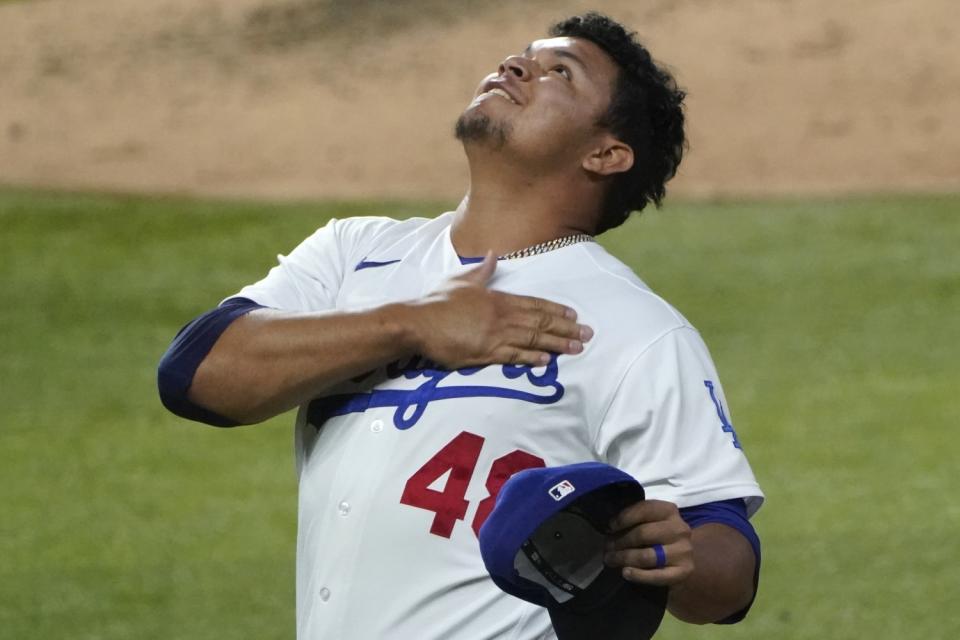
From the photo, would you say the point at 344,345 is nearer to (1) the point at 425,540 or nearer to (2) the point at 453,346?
(2) the point at 453,346

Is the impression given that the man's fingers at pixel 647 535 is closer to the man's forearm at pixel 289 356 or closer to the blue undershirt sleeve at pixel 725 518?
the blue undershirt sleeve at pixel 725 518

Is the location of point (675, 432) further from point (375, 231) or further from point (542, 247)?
point (375, 231)

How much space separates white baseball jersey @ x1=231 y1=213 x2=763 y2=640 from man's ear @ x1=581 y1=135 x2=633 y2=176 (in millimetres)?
298

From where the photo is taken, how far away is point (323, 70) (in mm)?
18969

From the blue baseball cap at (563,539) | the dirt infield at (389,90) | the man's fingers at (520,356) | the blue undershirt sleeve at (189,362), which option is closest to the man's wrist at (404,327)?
the man's fingers at (520,356)

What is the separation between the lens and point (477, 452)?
9.02ft

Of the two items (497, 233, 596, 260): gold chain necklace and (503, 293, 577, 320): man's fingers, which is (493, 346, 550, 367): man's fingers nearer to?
(503, 293, 577, 320): man's fingers

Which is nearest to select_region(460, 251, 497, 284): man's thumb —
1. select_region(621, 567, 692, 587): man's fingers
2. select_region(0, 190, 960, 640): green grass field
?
select_region(621, 567, 692, 587): man's fingers

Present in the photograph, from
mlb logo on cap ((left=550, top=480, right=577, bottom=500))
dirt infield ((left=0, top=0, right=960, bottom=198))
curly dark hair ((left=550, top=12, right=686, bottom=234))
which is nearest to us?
mlb logo on cap ((left=550, top=480, right=577, bottom=500))

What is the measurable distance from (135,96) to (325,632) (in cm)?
1599

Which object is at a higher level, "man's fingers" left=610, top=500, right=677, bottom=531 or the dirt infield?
"man's fingers" left=610, top=500, right=677, bottom=531

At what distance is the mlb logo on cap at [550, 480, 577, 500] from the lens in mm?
2322

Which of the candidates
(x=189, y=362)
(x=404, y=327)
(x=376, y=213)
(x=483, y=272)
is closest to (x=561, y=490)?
(x=404, y=327)

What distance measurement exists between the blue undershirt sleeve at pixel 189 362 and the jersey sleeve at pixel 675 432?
653mm
